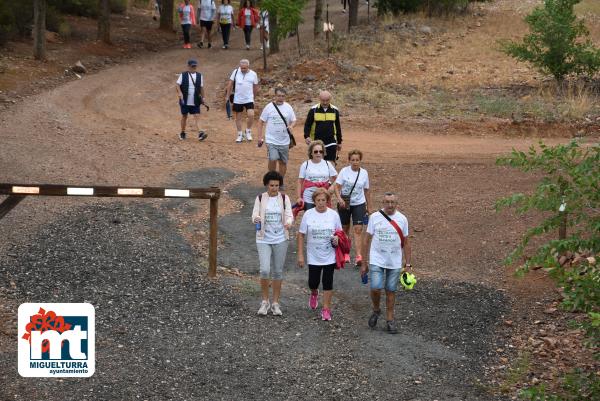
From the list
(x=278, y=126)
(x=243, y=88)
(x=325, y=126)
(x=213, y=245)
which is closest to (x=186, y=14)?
(x=243, y=88)

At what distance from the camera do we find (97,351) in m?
9.54

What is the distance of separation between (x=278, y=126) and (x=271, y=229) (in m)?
4.55

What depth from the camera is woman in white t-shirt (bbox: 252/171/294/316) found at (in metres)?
10.9

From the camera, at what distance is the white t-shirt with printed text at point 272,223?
10.9 meters

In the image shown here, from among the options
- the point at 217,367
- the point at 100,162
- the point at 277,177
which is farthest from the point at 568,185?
the point at 100,162

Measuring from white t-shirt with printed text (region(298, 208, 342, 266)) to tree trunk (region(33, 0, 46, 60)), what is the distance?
685 inches

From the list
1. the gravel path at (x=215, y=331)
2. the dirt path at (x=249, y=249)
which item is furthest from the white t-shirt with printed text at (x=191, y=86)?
the gravel path at (x=215, y=331)

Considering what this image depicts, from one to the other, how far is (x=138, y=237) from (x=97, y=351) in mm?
4062

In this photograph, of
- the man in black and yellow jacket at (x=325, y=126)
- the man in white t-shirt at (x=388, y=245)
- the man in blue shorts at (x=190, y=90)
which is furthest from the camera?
the man in blue shorts at (x=190, y=90)

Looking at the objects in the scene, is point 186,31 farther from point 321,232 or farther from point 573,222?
point 573,222

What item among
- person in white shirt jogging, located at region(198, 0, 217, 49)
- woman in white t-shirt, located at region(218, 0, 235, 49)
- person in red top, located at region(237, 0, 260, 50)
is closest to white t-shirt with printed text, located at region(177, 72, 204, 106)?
woman in white t-shirt, located at region(218, 0, 235, 49)

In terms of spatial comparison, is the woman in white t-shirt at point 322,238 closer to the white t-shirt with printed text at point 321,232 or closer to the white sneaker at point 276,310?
the white t-shirt with printed text at point 321,232

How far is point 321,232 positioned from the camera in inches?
423

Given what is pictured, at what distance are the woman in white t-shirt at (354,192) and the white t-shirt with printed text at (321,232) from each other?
67.6 inches
